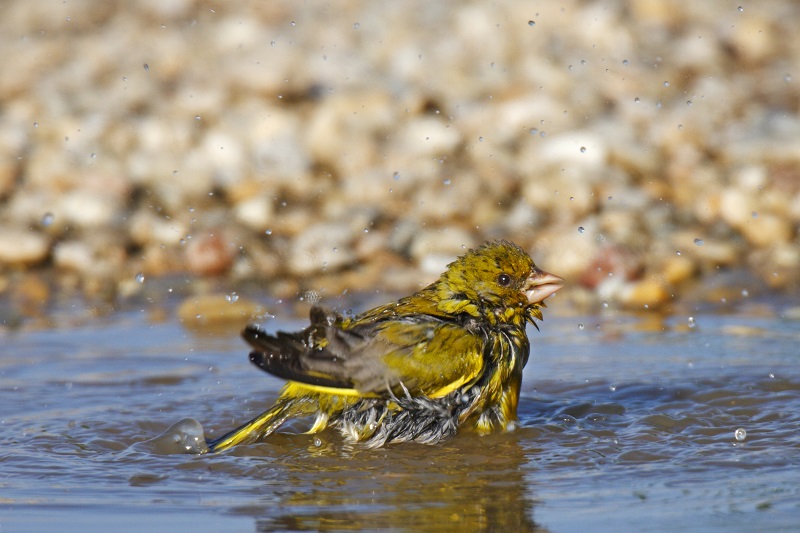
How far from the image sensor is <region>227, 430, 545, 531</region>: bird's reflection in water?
3.95m

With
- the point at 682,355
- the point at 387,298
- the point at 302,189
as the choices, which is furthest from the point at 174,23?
the point at 682,355

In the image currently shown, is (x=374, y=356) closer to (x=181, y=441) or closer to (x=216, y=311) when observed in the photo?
(x=181, y=441)

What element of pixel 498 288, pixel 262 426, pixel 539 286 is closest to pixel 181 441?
pixel 262 426

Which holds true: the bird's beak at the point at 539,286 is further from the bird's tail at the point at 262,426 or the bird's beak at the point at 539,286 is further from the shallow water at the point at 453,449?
the bird's tail at the point at 262,426

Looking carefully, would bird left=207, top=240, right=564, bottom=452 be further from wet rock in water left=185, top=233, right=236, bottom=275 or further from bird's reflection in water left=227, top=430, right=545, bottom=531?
wet rock in water left=185, top=233, right=236, bottom=275

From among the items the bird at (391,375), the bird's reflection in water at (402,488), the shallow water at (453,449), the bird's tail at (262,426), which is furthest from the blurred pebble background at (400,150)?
the bird's reflection in water at (402,488)

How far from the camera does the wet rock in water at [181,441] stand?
509cm

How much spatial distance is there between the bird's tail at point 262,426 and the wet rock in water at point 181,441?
0.19ft

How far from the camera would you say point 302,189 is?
9922 mm

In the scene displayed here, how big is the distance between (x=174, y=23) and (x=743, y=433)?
815 cm

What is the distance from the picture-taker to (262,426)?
5281 millimetres

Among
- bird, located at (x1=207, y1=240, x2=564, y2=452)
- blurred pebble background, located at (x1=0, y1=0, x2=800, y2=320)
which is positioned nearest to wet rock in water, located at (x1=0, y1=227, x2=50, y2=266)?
blurred pebble background, located at (x1=0, y1=0, x2=800, y2=320)

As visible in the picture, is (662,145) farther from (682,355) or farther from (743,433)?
(743,433)

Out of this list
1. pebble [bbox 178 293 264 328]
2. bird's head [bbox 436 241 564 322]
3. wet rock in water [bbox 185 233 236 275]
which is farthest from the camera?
wet rock in water [bbox 185 233 236 275]
